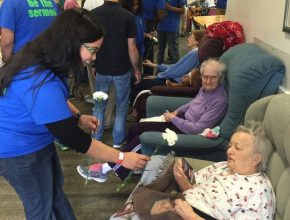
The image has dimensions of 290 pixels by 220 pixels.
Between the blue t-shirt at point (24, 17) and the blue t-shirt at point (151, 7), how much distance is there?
2563mm

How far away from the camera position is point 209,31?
325 centimetres

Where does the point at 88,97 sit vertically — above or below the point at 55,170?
below

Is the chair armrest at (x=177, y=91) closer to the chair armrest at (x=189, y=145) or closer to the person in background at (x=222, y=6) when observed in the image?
the chair armrest at (x=189, y=145)

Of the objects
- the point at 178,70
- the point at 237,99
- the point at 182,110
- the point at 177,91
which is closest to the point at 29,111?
the point at 237,99

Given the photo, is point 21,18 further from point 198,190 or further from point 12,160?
point 198,190

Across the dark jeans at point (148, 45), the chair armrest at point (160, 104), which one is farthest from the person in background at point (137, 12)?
the chair armrest at point (160, 104)

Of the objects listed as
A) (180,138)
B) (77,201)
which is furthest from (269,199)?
(77,201)

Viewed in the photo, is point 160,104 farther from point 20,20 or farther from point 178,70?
point 20,20

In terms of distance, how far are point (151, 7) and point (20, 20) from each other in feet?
9.26

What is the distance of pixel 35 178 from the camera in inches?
60.8

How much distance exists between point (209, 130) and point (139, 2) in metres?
2.26

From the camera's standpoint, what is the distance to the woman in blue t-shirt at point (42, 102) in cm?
131

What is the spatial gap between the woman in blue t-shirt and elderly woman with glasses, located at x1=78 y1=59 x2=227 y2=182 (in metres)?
0.89

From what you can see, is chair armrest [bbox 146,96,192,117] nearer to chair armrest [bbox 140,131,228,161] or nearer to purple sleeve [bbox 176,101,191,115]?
purple sleeve [bbox 176,101,191,115]
